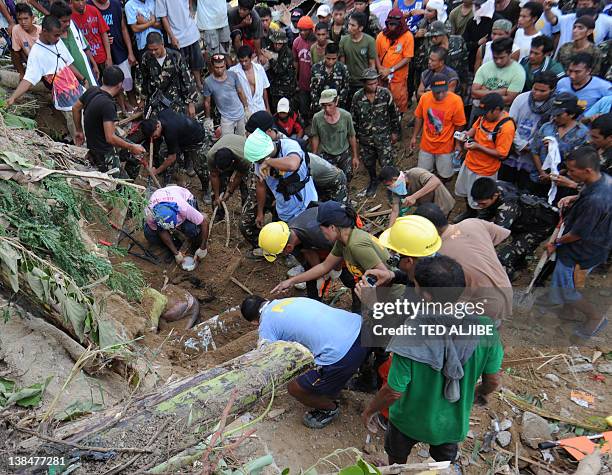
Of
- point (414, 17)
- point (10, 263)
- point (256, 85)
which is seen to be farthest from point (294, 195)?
point (414, 17)

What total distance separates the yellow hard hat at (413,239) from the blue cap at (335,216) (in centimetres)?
47

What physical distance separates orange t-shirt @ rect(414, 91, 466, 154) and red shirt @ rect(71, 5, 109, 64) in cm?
443

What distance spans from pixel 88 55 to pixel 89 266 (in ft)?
15.0

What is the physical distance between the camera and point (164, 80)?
23.7ft

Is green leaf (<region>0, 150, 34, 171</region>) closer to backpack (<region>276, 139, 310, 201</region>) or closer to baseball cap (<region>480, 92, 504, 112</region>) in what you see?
backpack (<region>276, 139, 310, 201</region>)

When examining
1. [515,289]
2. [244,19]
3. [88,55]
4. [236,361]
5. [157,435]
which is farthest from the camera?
[244,19]

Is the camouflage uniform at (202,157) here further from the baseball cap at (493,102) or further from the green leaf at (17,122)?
the baseball cap at (493,102)

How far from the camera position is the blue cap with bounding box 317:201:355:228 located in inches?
166

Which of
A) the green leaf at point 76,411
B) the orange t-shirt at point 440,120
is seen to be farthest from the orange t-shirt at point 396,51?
the green leaf at point 76,411

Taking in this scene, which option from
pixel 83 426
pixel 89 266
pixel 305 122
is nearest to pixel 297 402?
pixel 89 266

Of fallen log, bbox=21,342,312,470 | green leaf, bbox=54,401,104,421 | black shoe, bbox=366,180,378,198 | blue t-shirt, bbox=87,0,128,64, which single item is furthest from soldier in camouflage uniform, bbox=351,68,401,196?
green leaf, bbox=54,401,104,421

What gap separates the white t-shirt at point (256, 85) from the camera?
23.7ft

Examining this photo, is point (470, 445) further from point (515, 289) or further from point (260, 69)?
point (260, 69)

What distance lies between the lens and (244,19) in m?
8.09
